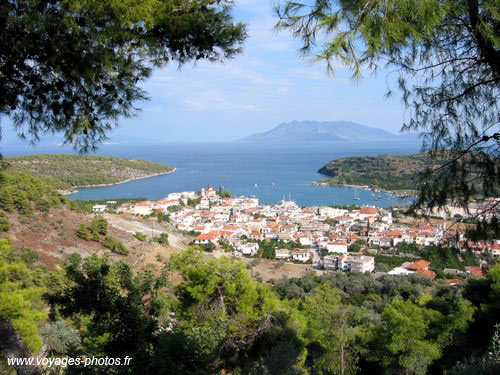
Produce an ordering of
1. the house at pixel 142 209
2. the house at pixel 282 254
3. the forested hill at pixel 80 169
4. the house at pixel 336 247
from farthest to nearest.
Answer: the forested hill at pixel 80 169 → the house at pixel 142 209 → the house at pixel 336 247 → the house at pixel 282 254

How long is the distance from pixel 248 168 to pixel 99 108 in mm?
59287

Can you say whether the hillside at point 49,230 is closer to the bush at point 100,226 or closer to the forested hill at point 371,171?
the bush at point 100,226

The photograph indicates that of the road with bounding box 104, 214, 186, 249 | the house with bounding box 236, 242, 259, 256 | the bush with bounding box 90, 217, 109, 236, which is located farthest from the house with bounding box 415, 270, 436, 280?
the bush with bounding box 90, 217, 109, 236

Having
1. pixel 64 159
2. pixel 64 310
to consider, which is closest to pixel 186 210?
pixel 64 159

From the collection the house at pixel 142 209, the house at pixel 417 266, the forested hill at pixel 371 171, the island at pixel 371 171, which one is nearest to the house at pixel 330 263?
the house at pixel 417 266

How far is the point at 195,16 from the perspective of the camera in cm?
179

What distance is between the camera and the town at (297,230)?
58.4 feet

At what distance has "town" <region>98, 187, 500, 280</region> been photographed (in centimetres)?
1780

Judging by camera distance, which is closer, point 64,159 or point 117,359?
point 117,359

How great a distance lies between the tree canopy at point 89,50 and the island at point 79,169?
30886 millimetres

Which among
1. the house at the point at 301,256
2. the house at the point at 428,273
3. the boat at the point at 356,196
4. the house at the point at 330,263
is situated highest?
the boat at the point at 356,196

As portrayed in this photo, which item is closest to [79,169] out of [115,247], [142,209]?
[142,209]

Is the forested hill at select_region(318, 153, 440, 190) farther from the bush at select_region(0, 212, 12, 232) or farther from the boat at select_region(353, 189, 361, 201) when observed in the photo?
the bush at select_region(0, 212, 12, 232)

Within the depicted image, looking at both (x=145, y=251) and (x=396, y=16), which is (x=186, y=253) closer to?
(x=396, y=16)
